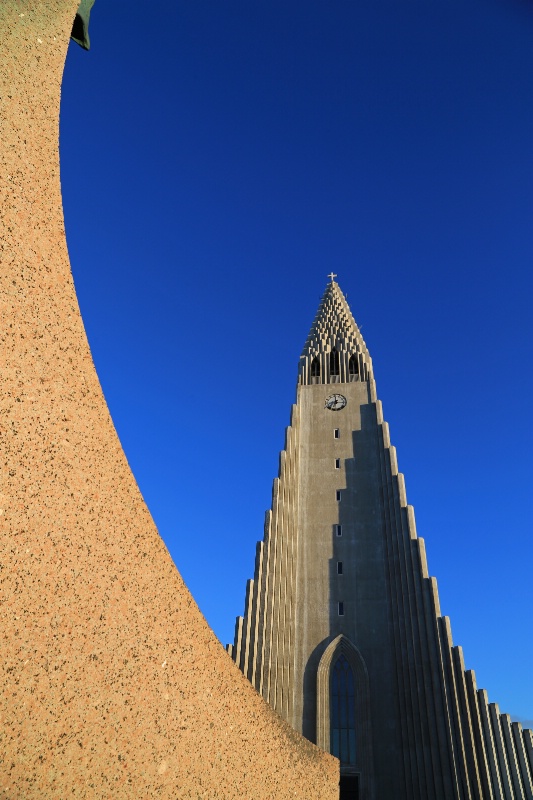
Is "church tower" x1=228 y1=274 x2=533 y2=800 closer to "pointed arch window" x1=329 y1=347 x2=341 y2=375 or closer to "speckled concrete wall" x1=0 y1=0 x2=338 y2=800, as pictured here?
"pointed arch window" x1=329 y1=347 x2=341 y2=375

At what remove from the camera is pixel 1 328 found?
347 cm

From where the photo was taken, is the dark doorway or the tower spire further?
the tower spire

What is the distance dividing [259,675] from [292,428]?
1542cm

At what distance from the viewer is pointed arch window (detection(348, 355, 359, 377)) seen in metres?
38.4

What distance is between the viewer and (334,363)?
3950cm

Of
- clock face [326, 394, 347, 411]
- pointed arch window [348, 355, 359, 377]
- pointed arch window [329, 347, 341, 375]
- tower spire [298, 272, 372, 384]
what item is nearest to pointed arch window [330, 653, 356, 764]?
clock face [326, 394, 347, 411]

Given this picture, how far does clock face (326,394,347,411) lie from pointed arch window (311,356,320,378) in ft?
9.39

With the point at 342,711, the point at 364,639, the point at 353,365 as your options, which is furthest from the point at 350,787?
the point at 353,365

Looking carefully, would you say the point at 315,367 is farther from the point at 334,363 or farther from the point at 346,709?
the point at 346,709

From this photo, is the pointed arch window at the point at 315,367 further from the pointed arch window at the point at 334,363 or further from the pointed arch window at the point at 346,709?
the pointed arch window at the point at 346,709

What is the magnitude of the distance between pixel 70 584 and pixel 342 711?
26343 millimetres

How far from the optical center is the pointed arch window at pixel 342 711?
941 inches

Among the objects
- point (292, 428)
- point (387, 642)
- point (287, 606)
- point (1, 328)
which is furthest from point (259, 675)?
point (1, 328)

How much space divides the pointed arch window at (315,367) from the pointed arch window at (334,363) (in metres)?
0.95
